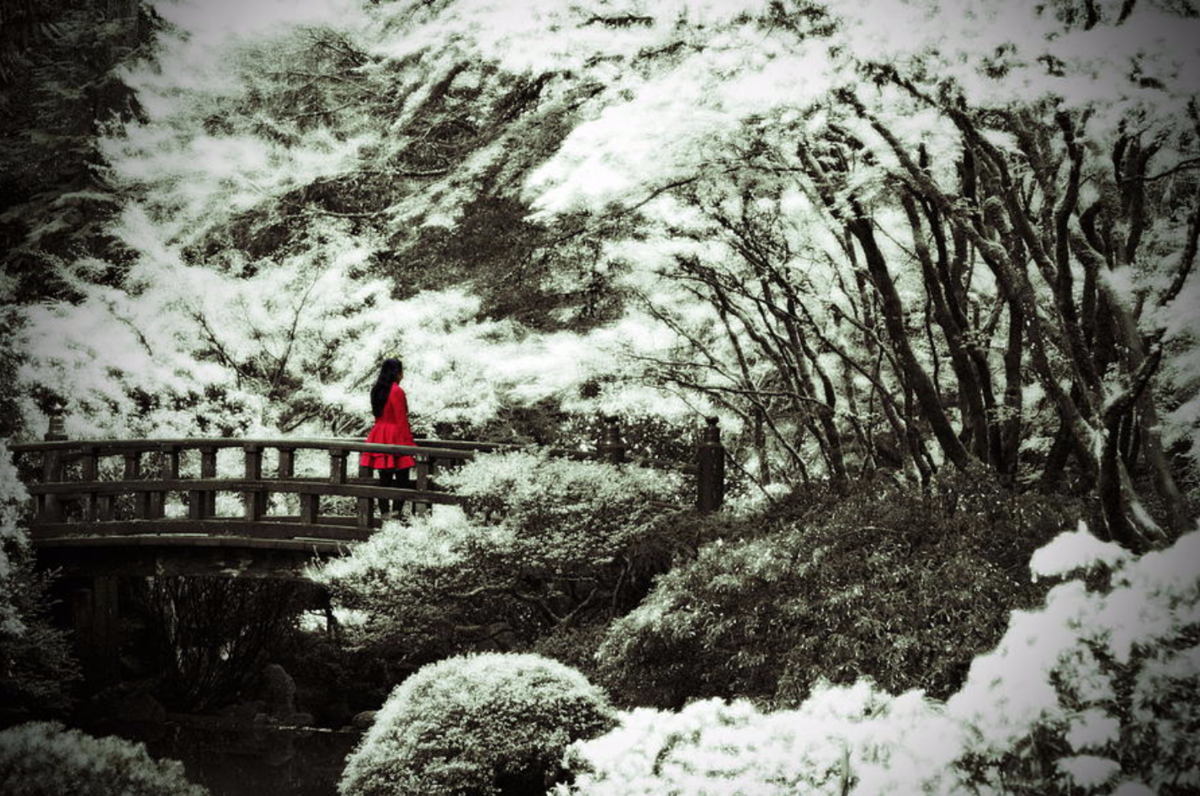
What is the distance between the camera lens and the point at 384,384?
8773 mm

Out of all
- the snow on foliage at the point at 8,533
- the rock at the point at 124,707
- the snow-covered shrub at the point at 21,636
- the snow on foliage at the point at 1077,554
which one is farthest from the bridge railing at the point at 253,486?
the snow on foliage at the point at 1077,554

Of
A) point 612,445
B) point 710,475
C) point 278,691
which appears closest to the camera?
point 710,475

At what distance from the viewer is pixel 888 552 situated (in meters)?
5.54

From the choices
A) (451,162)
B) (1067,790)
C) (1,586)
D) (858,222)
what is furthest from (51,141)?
(1067,790)

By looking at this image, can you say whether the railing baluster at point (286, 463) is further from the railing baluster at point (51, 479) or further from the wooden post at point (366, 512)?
the railing baluster at point (51, 479)

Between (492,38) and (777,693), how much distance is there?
513 cm

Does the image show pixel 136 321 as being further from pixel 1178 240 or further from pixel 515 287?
pixel 1178 240

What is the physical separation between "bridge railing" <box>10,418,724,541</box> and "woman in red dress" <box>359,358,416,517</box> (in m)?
0.20

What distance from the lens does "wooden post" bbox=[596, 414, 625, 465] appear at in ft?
27.5

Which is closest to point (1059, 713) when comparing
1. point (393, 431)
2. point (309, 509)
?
point (393, 431)

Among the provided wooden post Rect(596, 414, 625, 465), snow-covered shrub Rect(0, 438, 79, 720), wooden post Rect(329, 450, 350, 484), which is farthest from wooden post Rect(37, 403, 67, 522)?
wooden post Rect(596, 414, 625, 465)

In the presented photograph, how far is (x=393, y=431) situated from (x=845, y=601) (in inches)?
188

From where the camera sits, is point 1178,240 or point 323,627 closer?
point 1178,240

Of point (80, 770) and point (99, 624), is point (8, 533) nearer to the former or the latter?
point (99, 624)
